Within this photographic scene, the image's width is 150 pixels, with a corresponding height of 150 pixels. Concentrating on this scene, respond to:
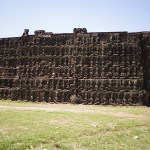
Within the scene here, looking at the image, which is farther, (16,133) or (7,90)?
(7,90)

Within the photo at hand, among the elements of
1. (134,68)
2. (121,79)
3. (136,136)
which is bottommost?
(136,136)

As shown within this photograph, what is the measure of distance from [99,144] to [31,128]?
15.6ft

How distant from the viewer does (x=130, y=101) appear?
24.9 meters

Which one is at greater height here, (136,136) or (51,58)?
(51,58)

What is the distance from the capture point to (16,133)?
9.61 m

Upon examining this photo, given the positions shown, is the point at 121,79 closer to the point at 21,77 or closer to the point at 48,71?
the point at 48,71

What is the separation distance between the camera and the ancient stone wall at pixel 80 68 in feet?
83.9

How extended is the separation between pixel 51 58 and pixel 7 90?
9.83 metres

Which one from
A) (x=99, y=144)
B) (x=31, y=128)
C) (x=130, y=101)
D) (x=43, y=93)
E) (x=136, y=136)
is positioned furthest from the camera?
(x=43, y=93)

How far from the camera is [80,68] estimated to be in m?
27.1

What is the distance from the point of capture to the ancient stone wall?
83.9 feet

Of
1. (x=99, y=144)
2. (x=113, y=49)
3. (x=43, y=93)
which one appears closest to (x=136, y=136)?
(x=99, y=144)

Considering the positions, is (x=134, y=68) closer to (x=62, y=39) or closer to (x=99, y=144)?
(x=62, y=39)

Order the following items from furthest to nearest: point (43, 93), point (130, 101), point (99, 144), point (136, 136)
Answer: point (43, 93), point (130, 101), point (136, 136), point (99, 144)
